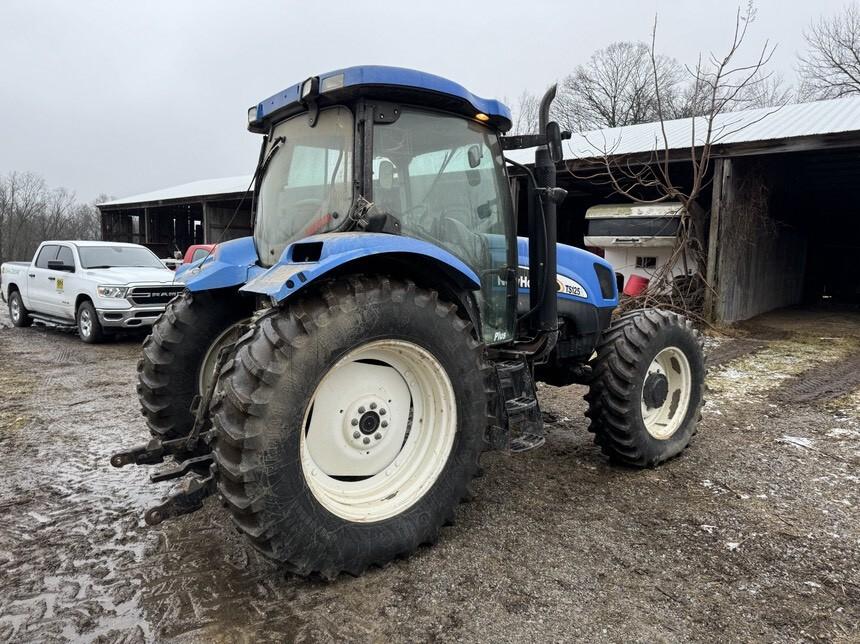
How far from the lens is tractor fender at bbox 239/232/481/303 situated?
2354 mm

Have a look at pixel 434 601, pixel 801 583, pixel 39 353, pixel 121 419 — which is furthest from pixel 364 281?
pixel 39 353

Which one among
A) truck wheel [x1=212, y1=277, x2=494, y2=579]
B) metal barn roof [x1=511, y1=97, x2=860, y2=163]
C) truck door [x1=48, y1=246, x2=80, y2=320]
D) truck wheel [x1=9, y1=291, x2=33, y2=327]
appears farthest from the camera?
truck wheel [x1=9, y1=291, x2=33, y2=327]

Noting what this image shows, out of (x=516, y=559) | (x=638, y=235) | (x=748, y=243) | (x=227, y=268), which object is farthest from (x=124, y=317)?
(x=748, y=243)

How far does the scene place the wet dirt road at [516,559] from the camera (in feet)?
7.65

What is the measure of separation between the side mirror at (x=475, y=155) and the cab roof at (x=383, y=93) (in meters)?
0.16

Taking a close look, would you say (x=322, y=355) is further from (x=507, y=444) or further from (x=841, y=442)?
(x=841, y=442)

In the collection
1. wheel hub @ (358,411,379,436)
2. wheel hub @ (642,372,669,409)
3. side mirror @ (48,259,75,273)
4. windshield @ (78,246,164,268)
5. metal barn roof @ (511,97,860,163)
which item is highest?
metal barn roof @ (511,97,860,163)

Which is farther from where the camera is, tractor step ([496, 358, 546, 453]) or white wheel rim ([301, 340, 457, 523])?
tractor step ([496, 358, 546, 453])

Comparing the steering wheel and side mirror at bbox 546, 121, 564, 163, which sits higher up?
side mirror at bbox 546, 121, 564, 163

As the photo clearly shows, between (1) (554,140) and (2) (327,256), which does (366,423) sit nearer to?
(2) (327,256)

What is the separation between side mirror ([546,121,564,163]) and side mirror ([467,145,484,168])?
0.37 metres

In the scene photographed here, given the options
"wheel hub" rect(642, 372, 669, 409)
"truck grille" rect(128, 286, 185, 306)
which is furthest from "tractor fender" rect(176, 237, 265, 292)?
"truck grille" rect(128, 286, 185, 306)

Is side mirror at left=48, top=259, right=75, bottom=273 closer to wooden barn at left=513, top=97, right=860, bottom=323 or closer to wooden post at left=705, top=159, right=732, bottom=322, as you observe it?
wooden barn at left=513, top=97, right=860, bottom=323

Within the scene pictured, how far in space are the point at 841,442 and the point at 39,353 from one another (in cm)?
984
